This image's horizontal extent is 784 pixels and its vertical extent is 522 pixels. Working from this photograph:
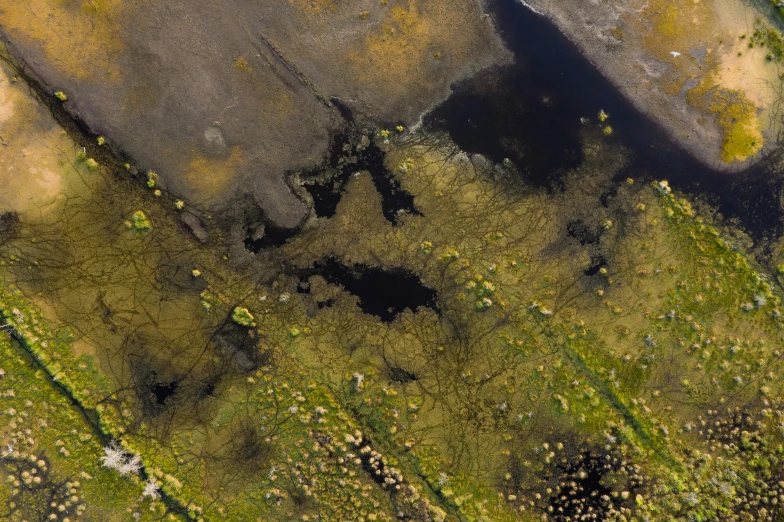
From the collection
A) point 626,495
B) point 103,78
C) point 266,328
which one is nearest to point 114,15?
point 103,78

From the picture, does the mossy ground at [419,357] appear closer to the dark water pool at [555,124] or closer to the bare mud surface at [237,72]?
the dark water pool at [555,124]

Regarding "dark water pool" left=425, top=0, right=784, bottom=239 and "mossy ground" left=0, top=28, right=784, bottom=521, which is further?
"dark water pool" left=425, top=0, right=784, bottom=239

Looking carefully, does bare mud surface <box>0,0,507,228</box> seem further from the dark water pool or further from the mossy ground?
the mossy ground

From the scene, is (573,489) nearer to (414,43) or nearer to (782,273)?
(782,273)

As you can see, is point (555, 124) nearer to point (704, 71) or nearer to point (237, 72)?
point (704, 71)

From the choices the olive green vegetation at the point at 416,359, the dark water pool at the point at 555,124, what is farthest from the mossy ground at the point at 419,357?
the dark water pool at the point at 555,124

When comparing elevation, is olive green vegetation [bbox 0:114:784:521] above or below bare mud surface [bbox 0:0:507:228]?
below

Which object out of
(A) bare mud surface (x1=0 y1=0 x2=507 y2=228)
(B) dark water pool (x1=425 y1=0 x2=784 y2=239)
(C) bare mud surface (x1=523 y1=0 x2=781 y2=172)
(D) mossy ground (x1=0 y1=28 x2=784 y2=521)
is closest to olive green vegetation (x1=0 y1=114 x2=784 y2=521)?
(D) mossy ground (x1=0 y1=28 x2=784 y2=521)
